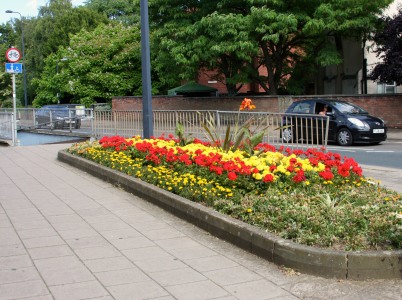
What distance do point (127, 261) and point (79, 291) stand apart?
0.85 metres

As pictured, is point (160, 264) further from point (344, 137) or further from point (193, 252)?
point (344, 137)

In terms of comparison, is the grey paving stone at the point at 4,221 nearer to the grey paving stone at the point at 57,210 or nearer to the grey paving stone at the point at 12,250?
the grey paving stone at the point at 57,210

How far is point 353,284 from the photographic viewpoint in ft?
14.5

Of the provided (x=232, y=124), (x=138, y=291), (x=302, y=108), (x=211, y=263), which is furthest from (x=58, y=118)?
(x=138, y=291)

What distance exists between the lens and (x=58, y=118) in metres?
22.7

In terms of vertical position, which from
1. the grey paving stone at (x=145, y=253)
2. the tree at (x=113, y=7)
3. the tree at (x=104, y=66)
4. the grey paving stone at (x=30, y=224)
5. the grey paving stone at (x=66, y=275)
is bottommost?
the grey paving stone at (x=145, y=253)

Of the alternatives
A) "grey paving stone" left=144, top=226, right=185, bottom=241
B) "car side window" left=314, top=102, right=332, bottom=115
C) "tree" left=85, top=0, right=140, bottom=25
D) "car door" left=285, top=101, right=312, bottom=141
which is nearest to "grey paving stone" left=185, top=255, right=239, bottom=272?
"grey paving stone" left=144, top=226, right=185, bottom=241

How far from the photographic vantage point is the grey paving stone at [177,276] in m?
4.59

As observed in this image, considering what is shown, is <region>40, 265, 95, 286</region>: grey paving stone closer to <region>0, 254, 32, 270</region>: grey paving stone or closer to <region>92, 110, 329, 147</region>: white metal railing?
<region>0, 254, 32, 270</region>: grey paving stone

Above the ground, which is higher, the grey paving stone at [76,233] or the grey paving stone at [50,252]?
the grey paving stone at [76,233]

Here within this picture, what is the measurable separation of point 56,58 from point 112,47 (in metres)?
11.0

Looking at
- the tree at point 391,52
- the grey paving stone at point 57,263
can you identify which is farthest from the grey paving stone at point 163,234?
the tree at point 391,52

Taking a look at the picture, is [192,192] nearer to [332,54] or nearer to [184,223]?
[184,223]

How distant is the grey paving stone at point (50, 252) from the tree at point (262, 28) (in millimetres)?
19857
